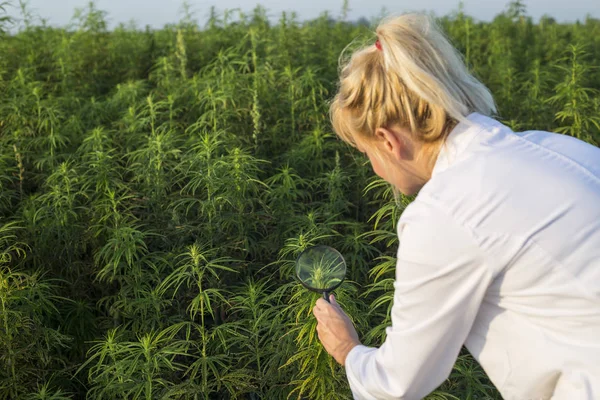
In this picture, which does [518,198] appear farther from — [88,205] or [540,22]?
[540,22]

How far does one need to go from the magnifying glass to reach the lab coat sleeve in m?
0.52

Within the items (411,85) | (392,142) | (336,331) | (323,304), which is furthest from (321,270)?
(411,85)

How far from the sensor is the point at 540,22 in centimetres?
848

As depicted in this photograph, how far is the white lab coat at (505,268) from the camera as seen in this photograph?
137cm

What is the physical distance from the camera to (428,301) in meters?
1.43

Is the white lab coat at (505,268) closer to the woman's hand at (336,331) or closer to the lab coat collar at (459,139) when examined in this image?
the lab coat collar at (459,139)

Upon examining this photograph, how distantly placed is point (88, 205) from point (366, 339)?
204 centimetres

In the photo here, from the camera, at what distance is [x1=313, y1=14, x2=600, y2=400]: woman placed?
1370 mm

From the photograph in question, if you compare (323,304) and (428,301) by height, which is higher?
(428,301)

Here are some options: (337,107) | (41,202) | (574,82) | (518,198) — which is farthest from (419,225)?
(574,82)

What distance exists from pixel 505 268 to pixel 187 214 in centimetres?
269

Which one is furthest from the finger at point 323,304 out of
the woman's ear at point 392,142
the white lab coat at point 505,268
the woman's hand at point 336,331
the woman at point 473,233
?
the woman's ear at point 392,142

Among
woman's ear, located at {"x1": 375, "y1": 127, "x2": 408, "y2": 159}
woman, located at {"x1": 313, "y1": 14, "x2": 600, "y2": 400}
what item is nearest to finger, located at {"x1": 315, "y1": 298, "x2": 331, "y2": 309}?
woman, located at {"x1": 313, "y1": 14, "x2": 600, "y2": 400}

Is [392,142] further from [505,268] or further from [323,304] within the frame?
[323,304]
